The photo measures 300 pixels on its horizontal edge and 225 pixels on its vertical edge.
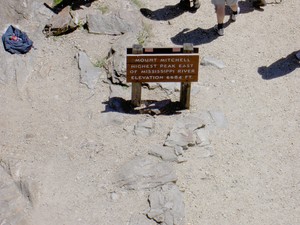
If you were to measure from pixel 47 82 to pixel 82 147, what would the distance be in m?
2.16

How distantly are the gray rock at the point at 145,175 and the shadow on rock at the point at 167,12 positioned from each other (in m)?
4.95

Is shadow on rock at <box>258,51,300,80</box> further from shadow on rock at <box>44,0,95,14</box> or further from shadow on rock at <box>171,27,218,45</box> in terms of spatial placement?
shadow on rock at <box>44,0,95,14</box>

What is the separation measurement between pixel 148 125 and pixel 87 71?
7.07ft

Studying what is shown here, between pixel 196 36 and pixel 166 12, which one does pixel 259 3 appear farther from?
pixel 166 12

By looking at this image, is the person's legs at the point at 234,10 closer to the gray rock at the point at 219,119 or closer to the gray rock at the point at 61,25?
the gray rock at the point at 219,119

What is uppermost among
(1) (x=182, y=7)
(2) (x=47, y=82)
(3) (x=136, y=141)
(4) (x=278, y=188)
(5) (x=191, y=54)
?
(1) (x=182, y=7)

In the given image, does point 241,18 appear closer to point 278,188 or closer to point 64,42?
point 64,42

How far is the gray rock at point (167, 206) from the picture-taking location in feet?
26.6

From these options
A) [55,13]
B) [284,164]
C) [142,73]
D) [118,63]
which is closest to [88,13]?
[55,13]

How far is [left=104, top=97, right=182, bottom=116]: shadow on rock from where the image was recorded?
10.1 metres

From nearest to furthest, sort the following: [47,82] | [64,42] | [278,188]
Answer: [278,188] < [47,82] < [64,42]

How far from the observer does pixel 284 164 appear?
365 inches

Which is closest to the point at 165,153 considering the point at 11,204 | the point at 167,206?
the point at 167,206

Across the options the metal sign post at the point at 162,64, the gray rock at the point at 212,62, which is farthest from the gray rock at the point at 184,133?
the gray rock at the point at 212,62
